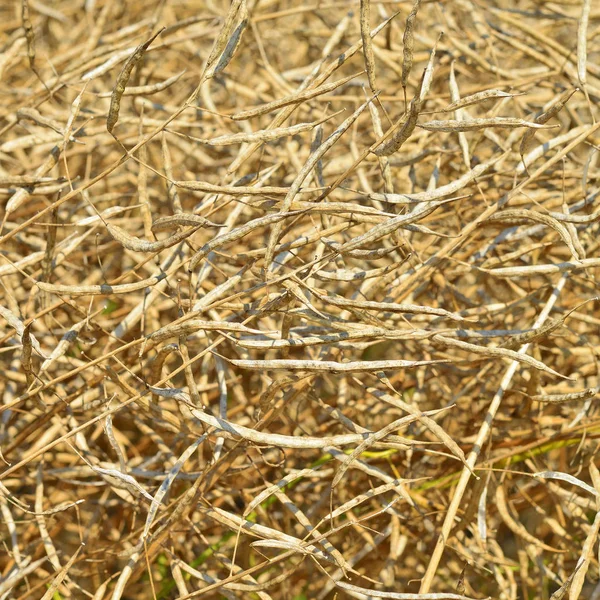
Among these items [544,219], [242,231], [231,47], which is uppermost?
[231,47]

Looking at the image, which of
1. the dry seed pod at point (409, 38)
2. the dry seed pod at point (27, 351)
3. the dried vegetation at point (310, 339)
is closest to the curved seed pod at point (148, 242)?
the dried vegetation at point (310, 339)

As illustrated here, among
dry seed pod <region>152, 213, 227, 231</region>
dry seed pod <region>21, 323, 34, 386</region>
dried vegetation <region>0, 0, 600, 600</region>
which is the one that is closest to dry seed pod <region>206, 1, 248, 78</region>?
dried vegetation <region>0, 0, 600, 600</region>

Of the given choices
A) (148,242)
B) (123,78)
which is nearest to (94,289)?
(148,242)

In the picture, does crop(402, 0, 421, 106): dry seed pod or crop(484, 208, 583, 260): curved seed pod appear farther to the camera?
crop(484, 208, 583, 260): curved seed pod

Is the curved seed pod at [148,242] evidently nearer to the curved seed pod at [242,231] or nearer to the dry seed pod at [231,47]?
the curved seed pod at [242,231]

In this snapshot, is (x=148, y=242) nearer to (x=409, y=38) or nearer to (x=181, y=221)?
(x=181, y=221)

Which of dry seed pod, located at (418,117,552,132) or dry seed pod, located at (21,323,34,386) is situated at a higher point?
dry seed pod, located at (418,117,552,132)

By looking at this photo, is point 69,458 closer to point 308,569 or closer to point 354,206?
point 308,569

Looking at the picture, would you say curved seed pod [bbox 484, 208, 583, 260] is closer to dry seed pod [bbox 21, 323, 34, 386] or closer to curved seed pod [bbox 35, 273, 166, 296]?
curved seed pod [bbox 35, 273, 166, 296]

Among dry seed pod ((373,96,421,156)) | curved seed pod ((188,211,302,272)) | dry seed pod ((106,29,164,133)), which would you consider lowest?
curved seed pod ((188,211,302,272))
